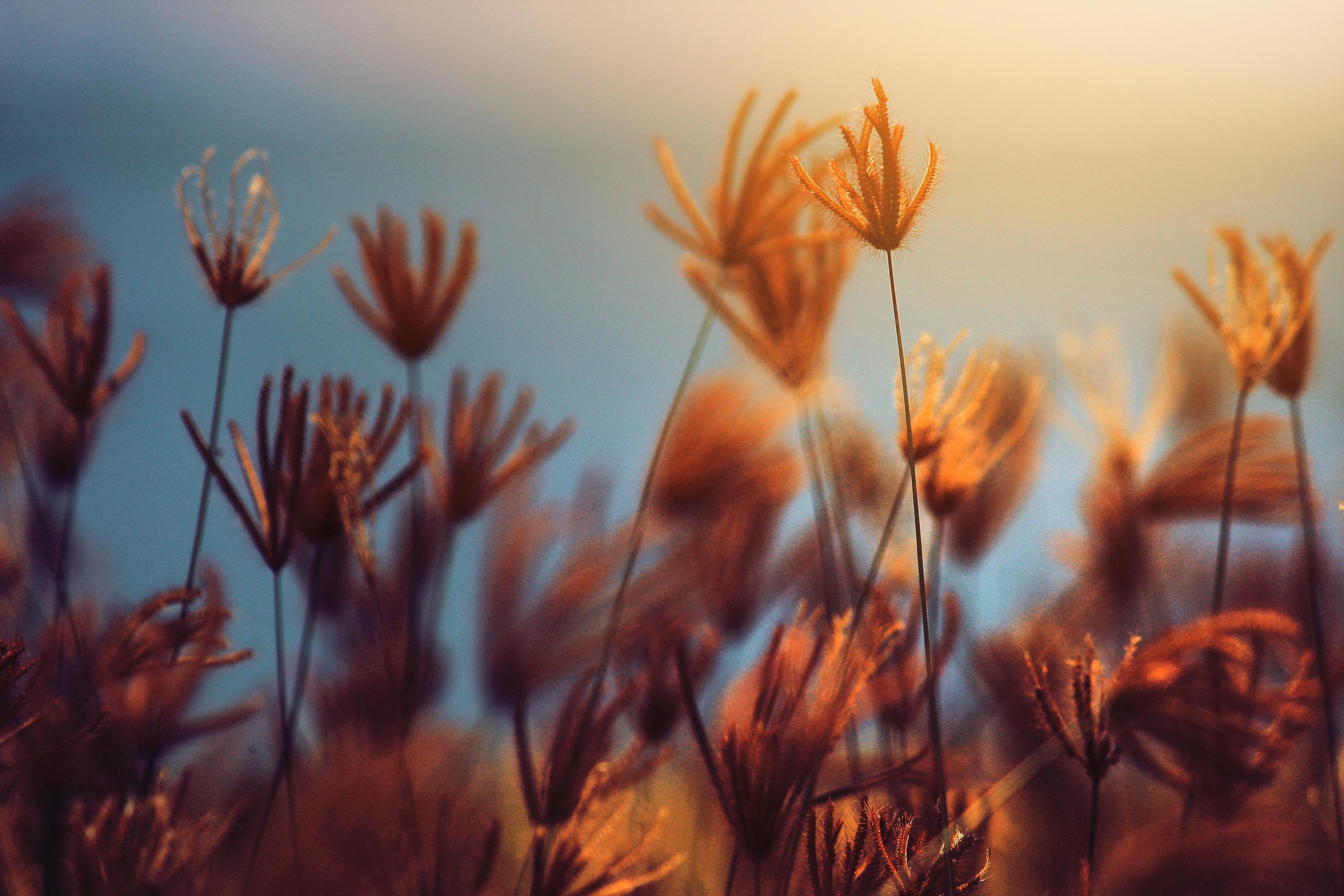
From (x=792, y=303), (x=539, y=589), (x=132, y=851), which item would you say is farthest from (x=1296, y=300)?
(x=132, y=851)

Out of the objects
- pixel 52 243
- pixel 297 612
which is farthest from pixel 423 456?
pixel 52 243

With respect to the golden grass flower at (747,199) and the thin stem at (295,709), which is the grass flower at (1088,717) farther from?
the thin stem at (295,709)

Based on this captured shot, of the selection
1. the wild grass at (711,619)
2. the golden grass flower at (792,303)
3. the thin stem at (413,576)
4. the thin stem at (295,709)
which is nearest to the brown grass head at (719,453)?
the wild grass at (711,619)

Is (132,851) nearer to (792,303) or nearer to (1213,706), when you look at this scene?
(792,303)

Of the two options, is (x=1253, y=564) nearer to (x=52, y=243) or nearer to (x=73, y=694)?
(x=73, y=694)

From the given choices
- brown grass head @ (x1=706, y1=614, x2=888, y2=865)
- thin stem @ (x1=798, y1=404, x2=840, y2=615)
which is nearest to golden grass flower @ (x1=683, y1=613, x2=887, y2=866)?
brown grass head @ (x1=706, y1=614, x2=888, y2=865)
